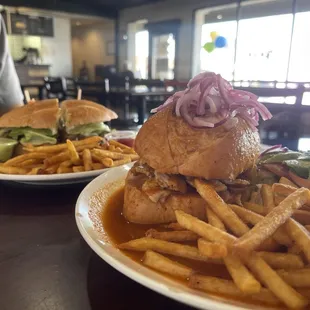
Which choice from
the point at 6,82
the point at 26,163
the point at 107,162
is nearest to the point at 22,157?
the point at 26,163

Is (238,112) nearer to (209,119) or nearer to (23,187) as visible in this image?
(209,119)

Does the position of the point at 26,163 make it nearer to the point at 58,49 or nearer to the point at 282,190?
the point at 282,190

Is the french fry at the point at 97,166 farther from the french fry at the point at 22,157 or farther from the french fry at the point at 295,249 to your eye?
the french fry at the point at 295,249

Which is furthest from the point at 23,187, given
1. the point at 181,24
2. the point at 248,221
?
the point at 181,24

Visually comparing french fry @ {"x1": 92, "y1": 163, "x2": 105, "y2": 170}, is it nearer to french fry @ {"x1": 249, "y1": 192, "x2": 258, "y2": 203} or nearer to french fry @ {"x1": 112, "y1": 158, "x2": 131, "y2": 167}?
french fry @ {"x1": 112, "y1": 158, "x2": 131, "y2": 167}

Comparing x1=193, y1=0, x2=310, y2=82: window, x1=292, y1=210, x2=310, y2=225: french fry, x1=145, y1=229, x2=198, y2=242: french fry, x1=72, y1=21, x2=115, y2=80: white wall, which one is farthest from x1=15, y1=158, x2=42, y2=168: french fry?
x1=72, y1=21, x2=115, y2=80: white wall

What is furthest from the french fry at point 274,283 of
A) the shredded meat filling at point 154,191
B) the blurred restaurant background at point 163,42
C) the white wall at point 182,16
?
the white wall at point 182,16
